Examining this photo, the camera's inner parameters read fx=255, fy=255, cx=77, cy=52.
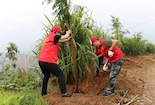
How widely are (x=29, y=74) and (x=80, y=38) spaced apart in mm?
2023

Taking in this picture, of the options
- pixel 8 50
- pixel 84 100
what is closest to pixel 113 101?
pixel 84 100

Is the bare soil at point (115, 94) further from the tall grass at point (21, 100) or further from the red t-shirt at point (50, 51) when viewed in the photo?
the red t-shirt at point (50, 51)

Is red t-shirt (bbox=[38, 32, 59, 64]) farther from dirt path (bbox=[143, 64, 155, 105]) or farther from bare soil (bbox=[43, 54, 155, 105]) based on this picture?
dirt path (bbox=[143, 64, 155, 105])

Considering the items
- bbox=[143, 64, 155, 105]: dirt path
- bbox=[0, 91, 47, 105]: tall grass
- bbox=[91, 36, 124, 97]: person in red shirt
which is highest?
bbox=[91, 36, 124, 97]: person in red shirt

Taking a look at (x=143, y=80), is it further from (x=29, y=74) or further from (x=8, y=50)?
(x=8, y=50)

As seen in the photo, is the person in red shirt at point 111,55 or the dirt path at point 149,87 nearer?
the person in red shirt at point 111,55

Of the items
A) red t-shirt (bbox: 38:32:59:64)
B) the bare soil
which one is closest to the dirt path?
the bare soil

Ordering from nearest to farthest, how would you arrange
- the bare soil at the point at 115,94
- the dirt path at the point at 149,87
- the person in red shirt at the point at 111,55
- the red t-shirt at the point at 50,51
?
the bare soil at the point at 115,94
the red t-shirt at the point at 50,51
the person in red shirt at the point at 111,55
the dirt path at the point at 149,87

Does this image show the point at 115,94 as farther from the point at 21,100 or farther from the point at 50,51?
the point at 21,100

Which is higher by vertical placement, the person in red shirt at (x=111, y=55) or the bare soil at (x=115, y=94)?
the person in red shirt at (x=111, y=55)

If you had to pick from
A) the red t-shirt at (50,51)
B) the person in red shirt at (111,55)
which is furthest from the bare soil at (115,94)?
the red t-shirt at (50,51)

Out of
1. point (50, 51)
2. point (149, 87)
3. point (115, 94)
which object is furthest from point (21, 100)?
point (149, 87)

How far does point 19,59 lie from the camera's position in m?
8.66

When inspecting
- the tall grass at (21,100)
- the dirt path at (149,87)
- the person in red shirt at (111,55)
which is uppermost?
the person in red shirt at (111,55)
